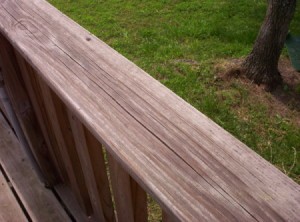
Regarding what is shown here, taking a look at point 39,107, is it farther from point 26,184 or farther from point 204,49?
point 204,49

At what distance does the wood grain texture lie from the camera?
6.38ft

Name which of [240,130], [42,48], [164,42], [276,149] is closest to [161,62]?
[164,42]

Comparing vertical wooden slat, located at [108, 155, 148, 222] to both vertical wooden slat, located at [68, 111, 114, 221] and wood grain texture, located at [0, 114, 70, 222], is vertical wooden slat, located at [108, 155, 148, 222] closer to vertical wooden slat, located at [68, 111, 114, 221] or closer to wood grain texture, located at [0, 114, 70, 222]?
vertical wooden slat, located at [68, 111, 114, 221]

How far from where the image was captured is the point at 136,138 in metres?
0.85

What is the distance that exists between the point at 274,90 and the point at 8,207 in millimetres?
3397

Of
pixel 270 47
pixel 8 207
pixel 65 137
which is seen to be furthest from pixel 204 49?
pixel 65 137

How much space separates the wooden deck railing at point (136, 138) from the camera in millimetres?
699

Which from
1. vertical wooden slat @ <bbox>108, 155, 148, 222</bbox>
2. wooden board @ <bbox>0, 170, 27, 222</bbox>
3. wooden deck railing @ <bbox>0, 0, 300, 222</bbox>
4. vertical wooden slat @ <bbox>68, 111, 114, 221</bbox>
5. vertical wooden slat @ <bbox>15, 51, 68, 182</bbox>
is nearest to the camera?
wooden deck railing @ <bbox>0, 0, 300, 222</bbox>

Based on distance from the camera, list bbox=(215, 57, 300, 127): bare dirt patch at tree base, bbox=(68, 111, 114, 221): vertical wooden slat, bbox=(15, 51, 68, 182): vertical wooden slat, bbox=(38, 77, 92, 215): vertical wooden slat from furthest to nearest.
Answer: bbox=(215, 57, 300, 127): bare dirt patch at tree base, bbox=(15, 51, 68, 182): vertical wooden slat, bbox=(38, 77, 92, 215): vertical wooden slat, bbox=(68, 111, 114, 221): vertical wooden slat

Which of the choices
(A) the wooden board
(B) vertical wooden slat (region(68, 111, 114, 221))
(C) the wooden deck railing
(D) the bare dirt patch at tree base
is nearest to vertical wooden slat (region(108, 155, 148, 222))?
(C) the wooden deck railing

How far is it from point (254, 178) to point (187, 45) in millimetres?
4522

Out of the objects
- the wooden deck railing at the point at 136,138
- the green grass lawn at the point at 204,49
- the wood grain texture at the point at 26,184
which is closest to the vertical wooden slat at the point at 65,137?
the wooden deck railing at the point at 136,138

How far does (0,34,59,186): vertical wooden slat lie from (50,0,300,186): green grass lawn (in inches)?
86.6

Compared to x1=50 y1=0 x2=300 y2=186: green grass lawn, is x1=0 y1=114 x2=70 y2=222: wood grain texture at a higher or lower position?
higher
